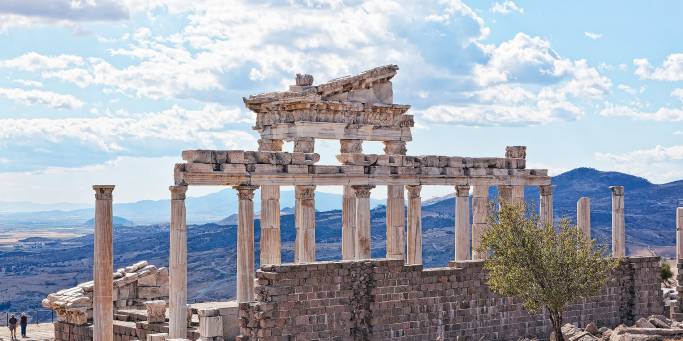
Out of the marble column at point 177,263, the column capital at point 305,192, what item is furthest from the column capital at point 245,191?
the column capital at point 305,192

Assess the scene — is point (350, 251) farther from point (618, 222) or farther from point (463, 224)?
point (618, 222)

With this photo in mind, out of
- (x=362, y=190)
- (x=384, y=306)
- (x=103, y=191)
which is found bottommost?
(x=384, y=306)

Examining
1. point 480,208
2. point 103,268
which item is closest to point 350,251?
point 480,208

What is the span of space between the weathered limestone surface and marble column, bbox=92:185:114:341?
6.02 m

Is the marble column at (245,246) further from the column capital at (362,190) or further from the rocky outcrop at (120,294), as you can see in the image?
the column capital at (362,190)

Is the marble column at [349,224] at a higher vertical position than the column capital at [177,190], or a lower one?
lower

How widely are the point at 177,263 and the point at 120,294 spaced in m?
6.60

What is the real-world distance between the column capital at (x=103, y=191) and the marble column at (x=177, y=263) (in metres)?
3.32

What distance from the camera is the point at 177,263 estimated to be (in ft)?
112

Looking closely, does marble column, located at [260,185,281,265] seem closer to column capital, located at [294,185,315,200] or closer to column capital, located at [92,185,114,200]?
column capital, located at [294,185,315,200]

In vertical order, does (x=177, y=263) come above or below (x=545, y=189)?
below

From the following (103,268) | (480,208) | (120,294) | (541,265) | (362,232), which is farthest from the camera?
(480,208)

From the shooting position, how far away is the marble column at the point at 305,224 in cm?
4136

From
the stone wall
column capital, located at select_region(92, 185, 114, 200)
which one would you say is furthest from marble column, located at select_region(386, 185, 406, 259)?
column capital, located at select_region(92, 185, 114, 200)
